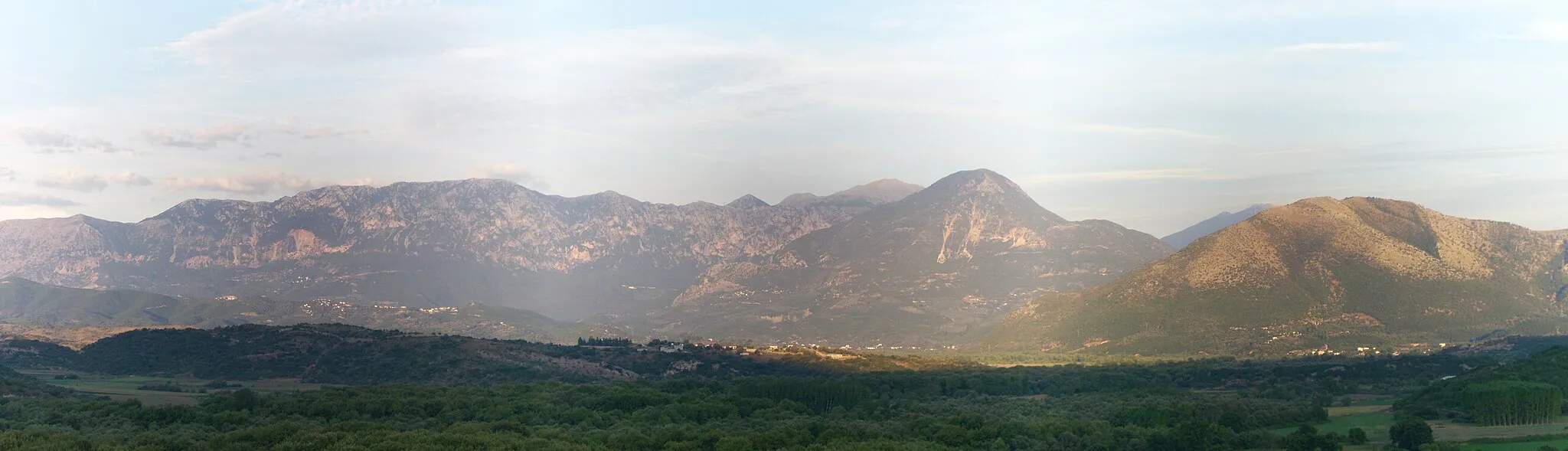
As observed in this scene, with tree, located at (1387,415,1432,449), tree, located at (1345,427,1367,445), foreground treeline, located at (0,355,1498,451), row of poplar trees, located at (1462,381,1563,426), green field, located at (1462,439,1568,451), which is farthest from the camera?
row of poplar trees, located at (1462,381,1563,426)

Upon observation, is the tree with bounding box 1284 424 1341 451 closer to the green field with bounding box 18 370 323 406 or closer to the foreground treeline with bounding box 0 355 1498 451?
the foreground treeline with bounding box 0 355 1498 451

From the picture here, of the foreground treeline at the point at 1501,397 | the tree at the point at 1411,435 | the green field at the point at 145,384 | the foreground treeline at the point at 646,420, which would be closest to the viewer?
the foreground treeline at the point at 646,420

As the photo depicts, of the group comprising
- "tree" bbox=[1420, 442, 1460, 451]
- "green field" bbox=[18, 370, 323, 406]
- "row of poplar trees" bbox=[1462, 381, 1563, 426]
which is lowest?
"green field" bbox=[18, 370, 323, 406]

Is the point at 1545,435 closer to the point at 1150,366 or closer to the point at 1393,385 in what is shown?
the point at 1393,385

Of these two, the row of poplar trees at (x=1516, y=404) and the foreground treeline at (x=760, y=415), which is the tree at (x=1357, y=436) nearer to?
the foreground treeline at (x=760, y=415)

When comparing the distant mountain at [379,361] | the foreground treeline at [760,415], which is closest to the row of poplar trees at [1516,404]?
the foreground treeline at [760,415]

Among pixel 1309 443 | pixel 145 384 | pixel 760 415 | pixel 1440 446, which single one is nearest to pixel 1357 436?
pixel 1309 443

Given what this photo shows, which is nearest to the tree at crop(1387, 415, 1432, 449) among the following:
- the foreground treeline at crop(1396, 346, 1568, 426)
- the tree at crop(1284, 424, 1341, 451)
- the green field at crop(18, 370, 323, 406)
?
the tree at crop(1284, 424, 1341, 451)
